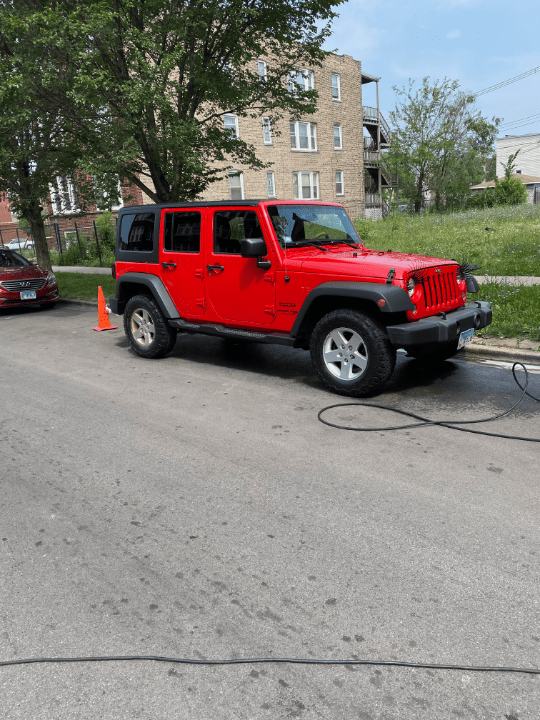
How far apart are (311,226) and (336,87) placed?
3234 centimetres

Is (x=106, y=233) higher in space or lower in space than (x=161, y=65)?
lower

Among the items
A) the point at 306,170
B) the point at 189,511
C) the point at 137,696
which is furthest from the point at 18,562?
the point at 306,170

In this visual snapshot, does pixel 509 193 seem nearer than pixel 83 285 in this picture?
No

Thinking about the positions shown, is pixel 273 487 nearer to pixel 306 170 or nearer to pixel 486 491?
pixel 486 491

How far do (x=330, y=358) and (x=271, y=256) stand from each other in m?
1.29

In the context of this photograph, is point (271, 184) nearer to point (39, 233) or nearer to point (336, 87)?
point (336, 87)

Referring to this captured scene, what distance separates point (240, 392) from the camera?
6172 millimetres

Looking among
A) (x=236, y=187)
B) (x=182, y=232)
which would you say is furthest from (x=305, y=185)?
(x=182, y=232)

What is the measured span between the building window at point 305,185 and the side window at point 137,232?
83.9ft

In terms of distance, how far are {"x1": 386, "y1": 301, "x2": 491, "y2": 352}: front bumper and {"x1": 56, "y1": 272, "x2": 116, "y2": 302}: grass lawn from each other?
1027 centimetres

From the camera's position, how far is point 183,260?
721cm

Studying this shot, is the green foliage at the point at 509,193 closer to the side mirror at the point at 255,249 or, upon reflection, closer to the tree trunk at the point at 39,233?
the tree trunk at the point at 39,233

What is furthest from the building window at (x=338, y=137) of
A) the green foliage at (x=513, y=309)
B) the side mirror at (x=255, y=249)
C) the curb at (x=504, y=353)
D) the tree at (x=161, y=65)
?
the side mirror at (x=255, y=249)

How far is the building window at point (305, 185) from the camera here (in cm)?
3272
